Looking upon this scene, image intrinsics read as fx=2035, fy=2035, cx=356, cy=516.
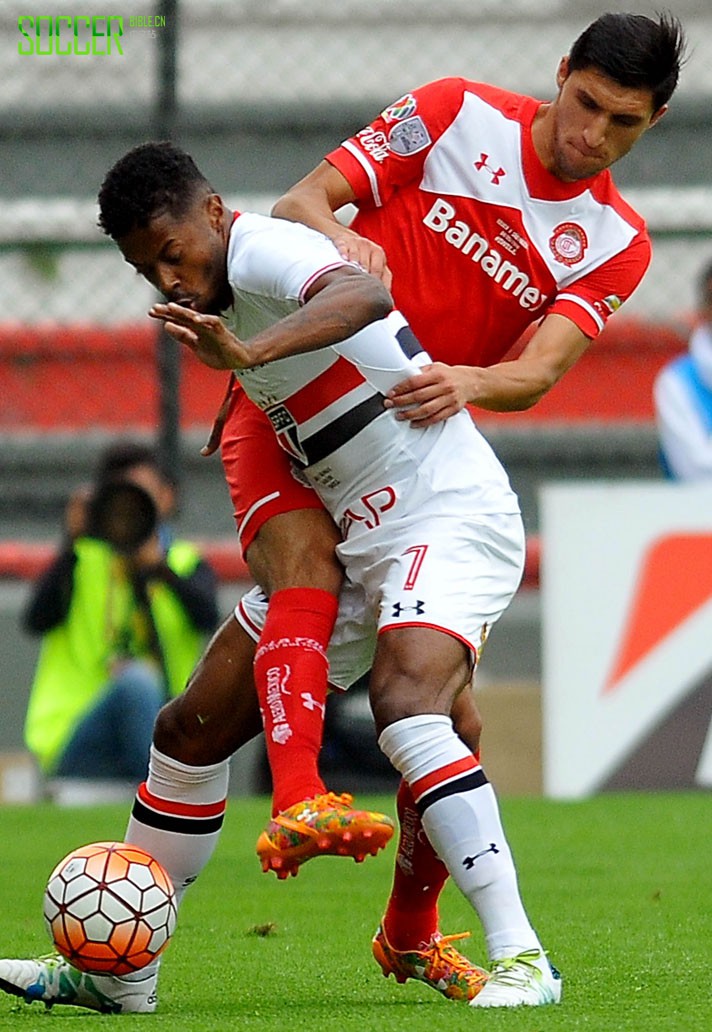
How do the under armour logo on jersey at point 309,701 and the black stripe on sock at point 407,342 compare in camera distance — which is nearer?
the under armour logo on jersey at point 309,701

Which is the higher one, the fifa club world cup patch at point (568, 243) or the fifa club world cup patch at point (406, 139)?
the fifa club world cup patch at point (406, 139)

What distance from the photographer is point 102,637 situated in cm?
944

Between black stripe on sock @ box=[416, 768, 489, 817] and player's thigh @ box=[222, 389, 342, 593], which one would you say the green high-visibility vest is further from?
black stripe on sock @ box=[416, 768, 489, 817]

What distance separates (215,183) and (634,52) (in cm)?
639

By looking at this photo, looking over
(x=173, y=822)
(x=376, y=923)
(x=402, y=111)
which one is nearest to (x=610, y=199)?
(x=402, y=111)

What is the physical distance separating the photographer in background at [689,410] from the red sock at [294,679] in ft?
18.1

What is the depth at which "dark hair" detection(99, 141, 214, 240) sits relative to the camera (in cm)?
396

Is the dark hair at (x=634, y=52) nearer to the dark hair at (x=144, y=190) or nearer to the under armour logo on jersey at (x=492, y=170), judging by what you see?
the under armour logo on jersey at (x=492, y=170)

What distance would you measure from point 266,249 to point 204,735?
1.05m

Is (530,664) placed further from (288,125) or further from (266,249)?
(266,249)

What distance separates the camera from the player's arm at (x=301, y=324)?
3674mm

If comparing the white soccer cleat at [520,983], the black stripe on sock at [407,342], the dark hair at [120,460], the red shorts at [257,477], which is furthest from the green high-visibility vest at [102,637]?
the white soccer cleat at [520,983]

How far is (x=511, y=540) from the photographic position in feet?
13.8

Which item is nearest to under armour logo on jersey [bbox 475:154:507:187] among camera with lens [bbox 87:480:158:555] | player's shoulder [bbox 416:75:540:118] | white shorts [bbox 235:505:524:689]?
player's shoulder [bbox 416:75:540:118]
